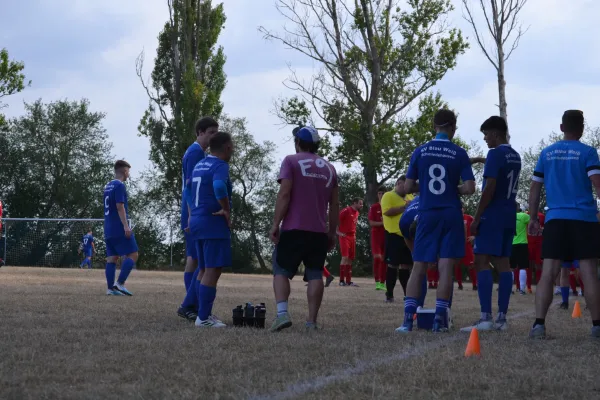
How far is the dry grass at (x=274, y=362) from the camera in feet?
14.9

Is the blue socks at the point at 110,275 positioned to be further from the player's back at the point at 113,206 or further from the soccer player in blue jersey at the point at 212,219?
the soccer player in blue jersey at the point at 212,219

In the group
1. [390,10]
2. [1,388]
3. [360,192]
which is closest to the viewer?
[1,388]

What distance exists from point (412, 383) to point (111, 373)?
168 cm

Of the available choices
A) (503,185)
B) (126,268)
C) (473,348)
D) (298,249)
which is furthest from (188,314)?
(126,268)

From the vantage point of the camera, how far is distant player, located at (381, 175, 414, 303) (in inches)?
497

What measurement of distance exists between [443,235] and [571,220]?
1.12m

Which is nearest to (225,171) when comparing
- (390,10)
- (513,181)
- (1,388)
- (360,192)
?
(513,181)

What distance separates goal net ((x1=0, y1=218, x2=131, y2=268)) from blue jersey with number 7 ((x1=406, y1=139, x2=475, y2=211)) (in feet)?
98.0

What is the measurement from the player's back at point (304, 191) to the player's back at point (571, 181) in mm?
2028

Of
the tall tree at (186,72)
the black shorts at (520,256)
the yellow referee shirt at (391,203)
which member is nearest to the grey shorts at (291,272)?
the yellow referee shirt at (391,203)

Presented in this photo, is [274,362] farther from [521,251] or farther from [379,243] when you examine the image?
[521,251]

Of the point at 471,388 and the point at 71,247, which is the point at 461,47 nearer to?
the point at 71,247

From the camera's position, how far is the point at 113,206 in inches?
558

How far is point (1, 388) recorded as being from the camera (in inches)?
175
